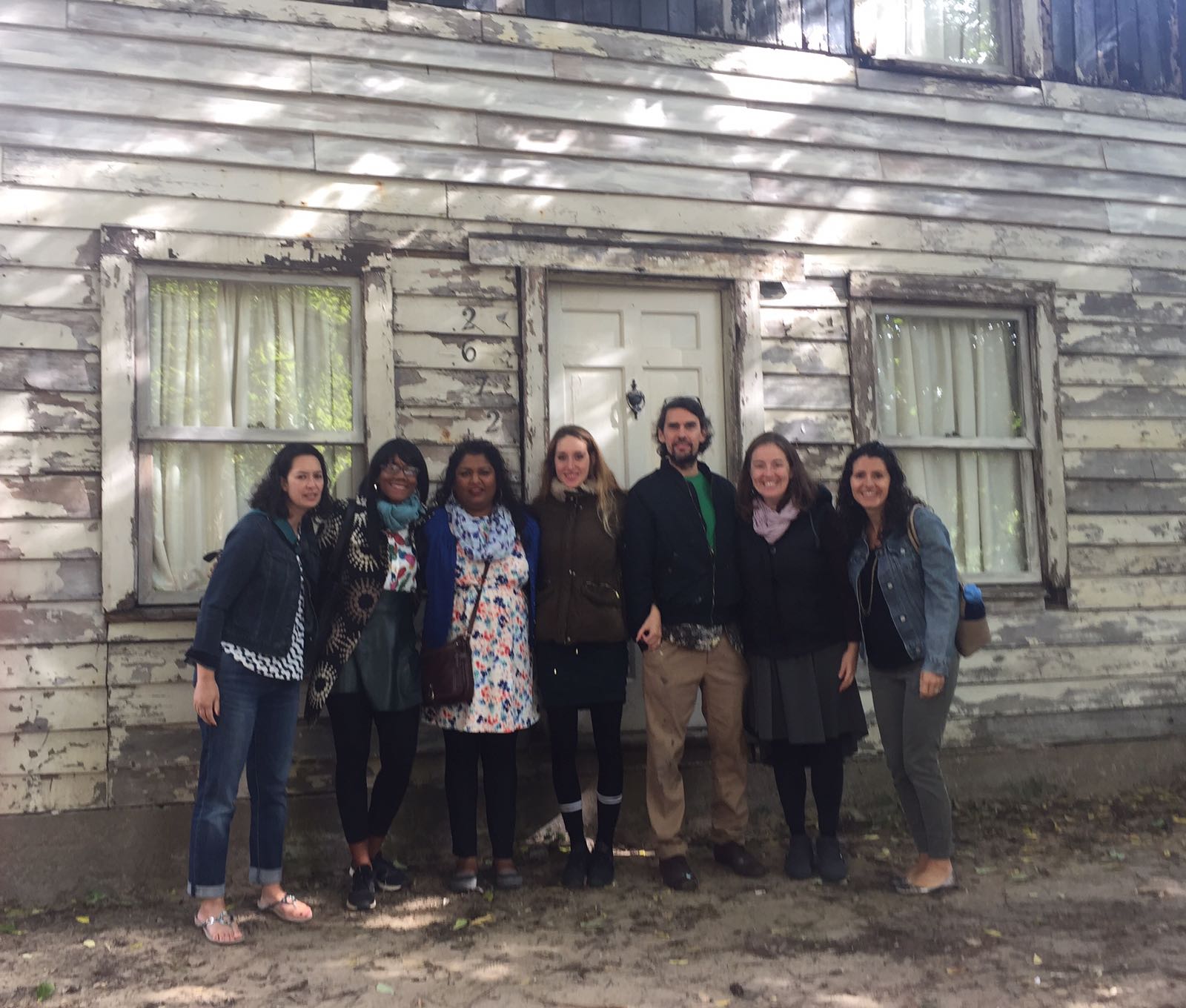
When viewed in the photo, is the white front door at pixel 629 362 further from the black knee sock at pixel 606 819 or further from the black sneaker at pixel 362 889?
the black sneaker at pixel 362 889

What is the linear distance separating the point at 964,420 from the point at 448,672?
11.2 ft

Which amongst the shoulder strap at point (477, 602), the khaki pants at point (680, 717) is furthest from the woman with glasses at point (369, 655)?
the khaki pants at point (680, 717)

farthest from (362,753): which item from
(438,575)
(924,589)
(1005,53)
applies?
(1005,53)

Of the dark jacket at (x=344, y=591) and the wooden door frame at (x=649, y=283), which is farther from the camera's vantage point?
the wooden door frame at (x=649, y=283)

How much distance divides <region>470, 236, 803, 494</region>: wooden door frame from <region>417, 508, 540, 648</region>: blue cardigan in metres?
0.89

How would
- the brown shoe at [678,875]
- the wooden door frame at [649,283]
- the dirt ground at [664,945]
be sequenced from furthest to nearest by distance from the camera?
the wooden door frame at [649,283], the brown shoe at [678,875], the dirt ground at [664,945]

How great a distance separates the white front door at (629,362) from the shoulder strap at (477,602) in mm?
1146

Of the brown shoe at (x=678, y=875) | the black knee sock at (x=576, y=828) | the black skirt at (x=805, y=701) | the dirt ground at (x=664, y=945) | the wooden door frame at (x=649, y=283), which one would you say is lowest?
the dirt ground at (x=664, y=945)

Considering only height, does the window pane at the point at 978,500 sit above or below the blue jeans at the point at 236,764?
above

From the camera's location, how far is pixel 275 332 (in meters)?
5.15

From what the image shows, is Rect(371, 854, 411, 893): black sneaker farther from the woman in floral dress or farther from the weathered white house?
the weathered white house

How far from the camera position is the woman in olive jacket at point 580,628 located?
14.6 feet

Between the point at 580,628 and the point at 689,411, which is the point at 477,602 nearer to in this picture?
the point at 580,628

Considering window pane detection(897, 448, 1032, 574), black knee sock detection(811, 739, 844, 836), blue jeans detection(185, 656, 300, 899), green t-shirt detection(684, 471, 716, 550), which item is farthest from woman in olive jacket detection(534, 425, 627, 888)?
window pane detection(897, 448, 1032, 574)
